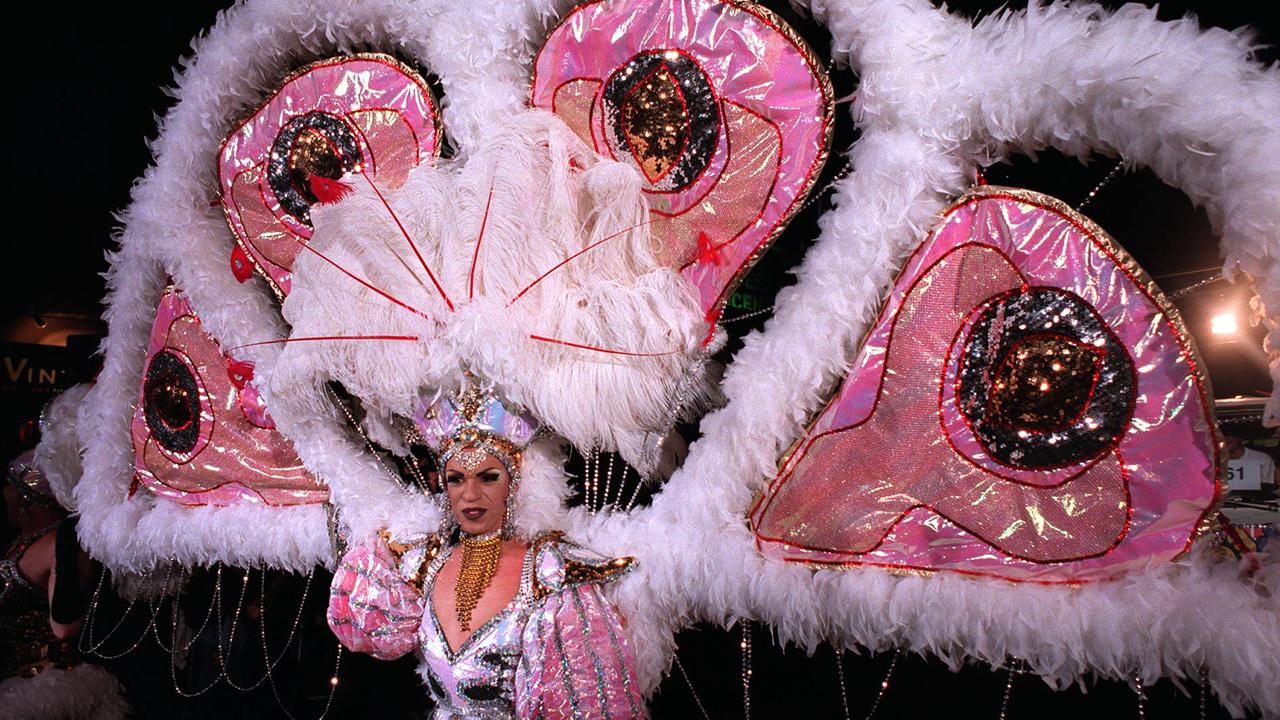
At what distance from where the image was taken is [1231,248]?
1234 mm

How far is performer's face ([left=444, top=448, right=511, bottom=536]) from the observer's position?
1.79m

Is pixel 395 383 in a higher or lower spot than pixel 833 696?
higher

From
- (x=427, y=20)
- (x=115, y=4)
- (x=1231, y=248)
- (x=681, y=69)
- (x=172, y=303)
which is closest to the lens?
(x=1231, y=248)

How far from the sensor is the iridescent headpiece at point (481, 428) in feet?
5.90

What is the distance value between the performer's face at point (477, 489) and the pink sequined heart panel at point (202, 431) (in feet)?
2.60

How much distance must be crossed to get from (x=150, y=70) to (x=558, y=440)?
2606 mm

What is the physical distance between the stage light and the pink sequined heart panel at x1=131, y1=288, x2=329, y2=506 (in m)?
2.26

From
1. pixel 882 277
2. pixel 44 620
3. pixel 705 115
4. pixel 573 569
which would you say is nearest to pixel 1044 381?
pixel 882 277

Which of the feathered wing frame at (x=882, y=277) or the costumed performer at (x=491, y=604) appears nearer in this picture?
the feathered wing frame at (x=882, y=277)

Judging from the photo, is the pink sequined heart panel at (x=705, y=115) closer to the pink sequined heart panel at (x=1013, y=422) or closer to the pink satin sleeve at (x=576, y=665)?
the pink sequined heart panel at (x=1013, y=422)

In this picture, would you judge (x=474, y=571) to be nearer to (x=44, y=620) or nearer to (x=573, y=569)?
(x=573, y=569)

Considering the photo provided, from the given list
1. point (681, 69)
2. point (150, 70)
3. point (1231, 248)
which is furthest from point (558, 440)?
point (150, 70)

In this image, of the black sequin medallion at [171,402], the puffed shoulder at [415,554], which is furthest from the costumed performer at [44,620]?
the puffed shoulder at [415,554]

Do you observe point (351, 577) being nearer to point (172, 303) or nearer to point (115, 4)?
point (172, 303)
